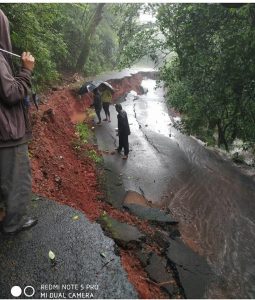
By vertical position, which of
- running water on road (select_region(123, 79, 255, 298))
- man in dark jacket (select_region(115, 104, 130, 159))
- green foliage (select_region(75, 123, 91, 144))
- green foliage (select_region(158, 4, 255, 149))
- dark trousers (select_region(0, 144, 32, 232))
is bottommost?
running water on road (select_region(123, 79, 255, 298))

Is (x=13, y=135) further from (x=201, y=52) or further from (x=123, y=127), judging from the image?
(x=201, y=52)

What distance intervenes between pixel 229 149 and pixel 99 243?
12.5 m

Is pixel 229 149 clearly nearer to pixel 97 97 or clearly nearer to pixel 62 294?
pixel 97 97

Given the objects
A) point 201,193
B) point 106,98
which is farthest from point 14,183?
point 106,98

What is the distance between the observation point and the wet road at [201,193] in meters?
6.95

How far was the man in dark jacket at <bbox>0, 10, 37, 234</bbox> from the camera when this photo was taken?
366cm

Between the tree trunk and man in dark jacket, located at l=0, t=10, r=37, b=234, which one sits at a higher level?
the tree trunk

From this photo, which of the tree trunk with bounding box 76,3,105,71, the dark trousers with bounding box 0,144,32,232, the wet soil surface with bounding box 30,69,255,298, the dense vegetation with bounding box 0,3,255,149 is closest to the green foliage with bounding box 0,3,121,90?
the dense vegetation with bounding box 0,3,255,149

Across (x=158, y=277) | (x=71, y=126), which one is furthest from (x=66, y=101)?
(x=158, y=277)

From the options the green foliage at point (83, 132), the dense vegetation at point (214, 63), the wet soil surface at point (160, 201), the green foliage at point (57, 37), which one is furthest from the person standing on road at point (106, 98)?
the dense vegetation at point (214, 63)

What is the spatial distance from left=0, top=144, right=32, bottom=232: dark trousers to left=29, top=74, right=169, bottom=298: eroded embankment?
1652mm

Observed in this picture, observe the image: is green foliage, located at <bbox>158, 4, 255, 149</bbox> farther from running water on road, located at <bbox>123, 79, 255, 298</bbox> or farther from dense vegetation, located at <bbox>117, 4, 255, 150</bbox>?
running water on road, located at <bbox>123, 79, 255, 298</bbox>

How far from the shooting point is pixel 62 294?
3613 millimetres

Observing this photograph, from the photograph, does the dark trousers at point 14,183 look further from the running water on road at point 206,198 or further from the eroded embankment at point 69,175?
the running water on road at point 206,198
